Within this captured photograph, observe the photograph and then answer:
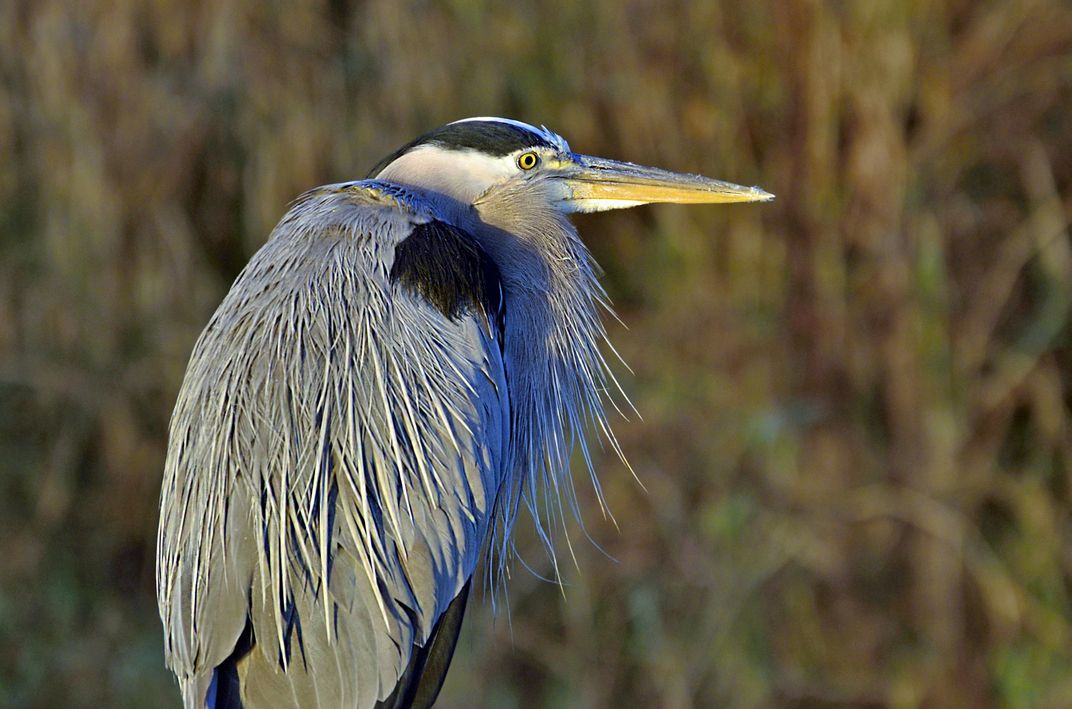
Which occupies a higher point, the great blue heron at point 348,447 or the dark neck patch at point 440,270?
the dark neck patch at point 440,270

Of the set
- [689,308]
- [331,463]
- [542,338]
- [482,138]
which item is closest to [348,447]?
[331,463]

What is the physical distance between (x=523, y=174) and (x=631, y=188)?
0.21 m

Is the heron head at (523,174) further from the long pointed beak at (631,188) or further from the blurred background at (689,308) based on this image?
the blurred background at (689,308)

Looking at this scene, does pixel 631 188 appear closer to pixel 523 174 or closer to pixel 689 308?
pixel 523 174

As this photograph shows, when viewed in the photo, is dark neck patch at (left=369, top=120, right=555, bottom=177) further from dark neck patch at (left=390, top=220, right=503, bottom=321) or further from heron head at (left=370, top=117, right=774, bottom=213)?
dark neck patch at (left=390, top=220, right=503, bottom=321)

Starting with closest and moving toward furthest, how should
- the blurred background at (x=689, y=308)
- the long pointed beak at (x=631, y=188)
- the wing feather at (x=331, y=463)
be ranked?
the wing feather at (x=331, y=463), the long pointed beak at (x=631, y=188), the blurred background at (x=689, y=308)

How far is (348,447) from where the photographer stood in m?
2.10

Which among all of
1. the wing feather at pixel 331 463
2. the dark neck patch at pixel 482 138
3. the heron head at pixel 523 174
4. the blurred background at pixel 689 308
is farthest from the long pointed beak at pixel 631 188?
the blurred background at pixel 689 308

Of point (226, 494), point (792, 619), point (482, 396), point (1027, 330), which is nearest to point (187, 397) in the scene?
point (226, 494)

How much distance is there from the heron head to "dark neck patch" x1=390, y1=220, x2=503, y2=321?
0.68ft

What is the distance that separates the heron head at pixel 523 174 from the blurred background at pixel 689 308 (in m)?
1.80

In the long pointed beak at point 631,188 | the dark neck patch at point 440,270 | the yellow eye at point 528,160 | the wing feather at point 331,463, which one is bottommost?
the wing feather at point 331,463

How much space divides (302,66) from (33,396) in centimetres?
147

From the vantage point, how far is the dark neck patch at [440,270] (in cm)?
219
